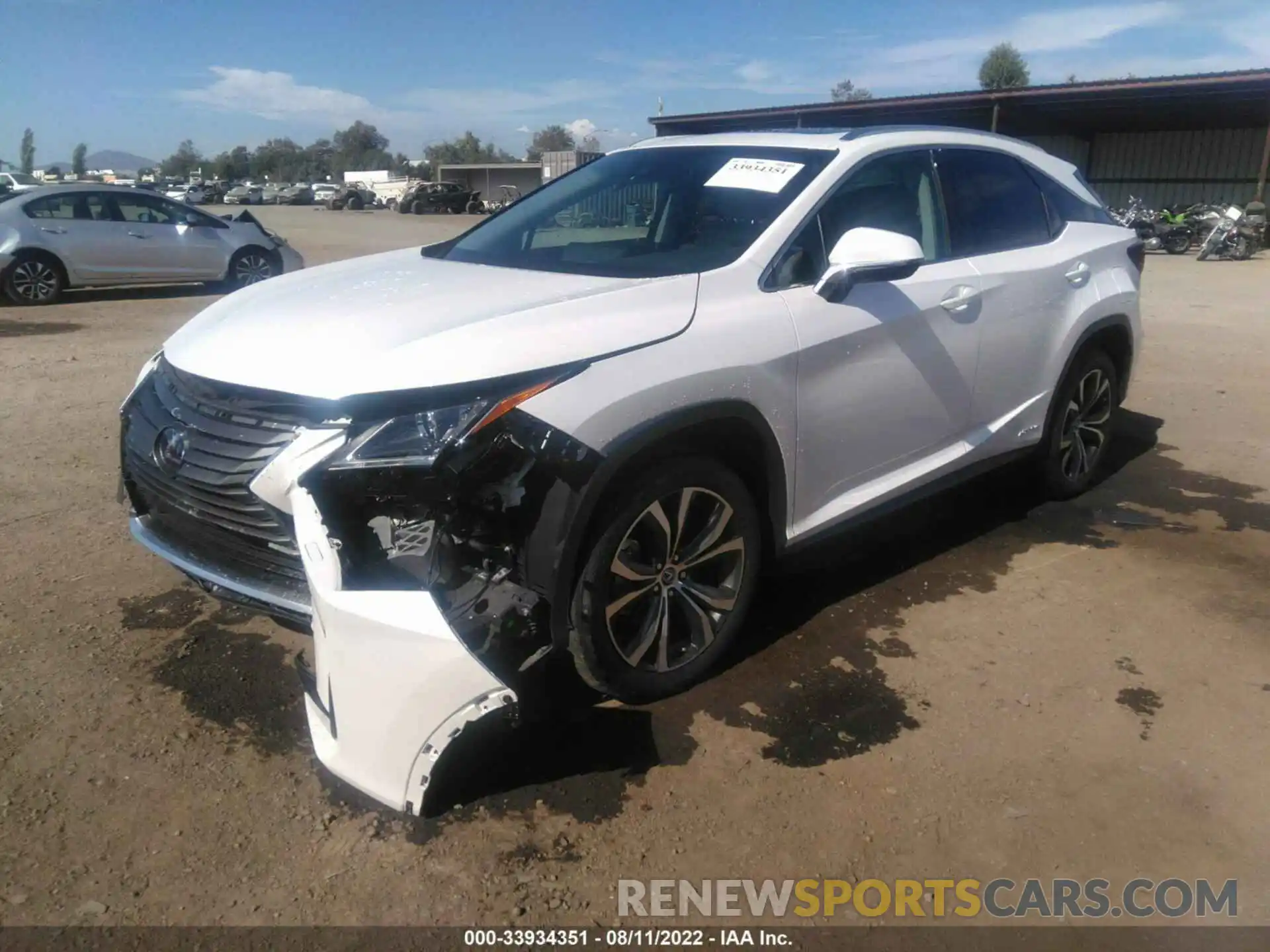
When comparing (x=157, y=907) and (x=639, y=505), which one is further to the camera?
(x=639, y=505)

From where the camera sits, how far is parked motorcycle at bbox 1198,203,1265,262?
20.0 metres

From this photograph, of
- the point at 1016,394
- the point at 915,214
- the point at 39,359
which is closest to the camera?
the point at 915,214

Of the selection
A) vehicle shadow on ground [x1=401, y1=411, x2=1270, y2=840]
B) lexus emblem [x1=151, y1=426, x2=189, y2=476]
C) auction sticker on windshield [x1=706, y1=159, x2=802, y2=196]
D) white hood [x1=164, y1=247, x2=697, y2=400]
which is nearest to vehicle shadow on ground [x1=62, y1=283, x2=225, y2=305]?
white hood [x1=164, y1=247, x2=697, y2=400]

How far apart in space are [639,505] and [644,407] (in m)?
0.30

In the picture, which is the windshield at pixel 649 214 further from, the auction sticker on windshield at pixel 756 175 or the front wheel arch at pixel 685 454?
the front wheel arch at pixel 685 454

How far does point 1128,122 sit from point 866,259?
1149 inches

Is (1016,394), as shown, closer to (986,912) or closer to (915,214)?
(915,214)

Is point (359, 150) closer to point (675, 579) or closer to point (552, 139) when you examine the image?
point (552, 139)

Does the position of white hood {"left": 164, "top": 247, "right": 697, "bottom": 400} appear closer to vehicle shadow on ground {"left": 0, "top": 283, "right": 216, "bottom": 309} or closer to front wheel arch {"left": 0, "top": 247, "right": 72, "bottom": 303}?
vehicle shadow on ground {"left": 0, "top": 283, "right": 216, "bottom": 309}

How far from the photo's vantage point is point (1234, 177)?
2662 centimetres

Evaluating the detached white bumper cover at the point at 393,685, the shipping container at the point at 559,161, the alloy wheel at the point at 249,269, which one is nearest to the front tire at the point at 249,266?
the alloy wheel at the point at 249,269

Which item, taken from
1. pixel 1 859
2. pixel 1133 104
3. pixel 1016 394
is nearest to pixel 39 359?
pixel 1 859

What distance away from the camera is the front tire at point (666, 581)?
9.45 ft

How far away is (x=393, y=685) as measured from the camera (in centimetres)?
243
